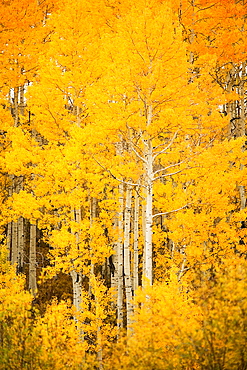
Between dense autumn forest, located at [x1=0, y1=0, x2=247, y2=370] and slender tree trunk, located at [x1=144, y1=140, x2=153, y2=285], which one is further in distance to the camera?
slender tree trunk, located at [x1=144, y1=140, x2=153, y2=285]

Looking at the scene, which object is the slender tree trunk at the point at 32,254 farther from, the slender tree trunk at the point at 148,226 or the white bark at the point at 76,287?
the slender tree trunk at the point at 148,226

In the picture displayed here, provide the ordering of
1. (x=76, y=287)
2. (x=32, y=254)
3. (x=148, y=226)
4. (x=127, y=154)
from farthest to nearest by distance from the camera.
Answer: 1. (x=32, y=254)
2. (x=76, y=287)
3. (x=127, y=154)
4. (x=148, y=226)

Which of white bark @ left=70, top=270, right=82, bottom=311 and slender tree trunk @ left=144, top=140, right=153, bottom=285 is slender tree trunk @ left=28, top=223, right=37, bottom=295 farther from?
slender tree trunk @ left=144, top=140, right=153, bottom=285

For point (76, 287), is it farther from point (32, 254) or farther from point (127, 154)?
point (127, 154)

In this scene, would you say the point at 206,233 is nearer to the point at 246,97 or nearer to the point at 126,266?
the point at 126,266

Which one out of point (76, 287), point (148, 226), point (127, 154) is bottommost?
point (76, 287)

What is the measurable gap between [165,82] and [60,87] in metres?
4.32

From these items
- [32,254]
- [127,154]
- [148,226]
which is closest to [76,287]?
[32,254]

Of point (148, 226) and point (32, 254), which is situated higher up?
point (148, 226)

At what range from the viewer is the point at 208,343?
17.1ft

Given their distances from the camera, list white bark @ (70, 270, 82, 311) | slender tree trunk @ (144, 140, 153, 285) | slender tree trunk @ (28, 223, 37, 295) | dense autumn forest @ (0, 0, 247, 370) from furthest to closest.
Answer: slender tree trunk @ (28, 223, 37, 295) → white bark @ (70, 270, 82, 311) → slender tree trunk @ (144, 140, 153, 285) → dense autumn forest @ (0, 0, 247, 370)

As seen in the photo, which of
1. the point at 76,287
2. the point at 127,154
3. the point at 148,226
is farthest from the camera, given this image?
the point at 76,287

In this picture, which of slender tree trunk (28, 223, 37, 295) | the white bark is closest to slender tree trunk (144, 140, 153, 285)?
the white bark

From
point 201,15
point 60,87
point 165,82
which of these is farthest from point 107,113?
point 201,15
